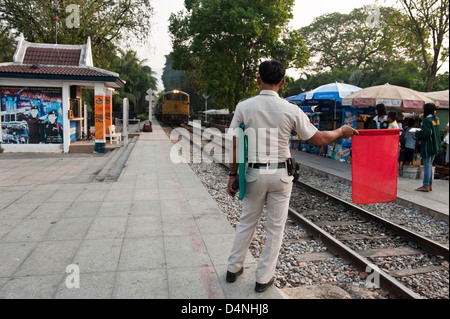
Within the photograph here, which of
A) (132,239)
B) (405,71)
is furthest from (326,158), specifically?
(405,71)

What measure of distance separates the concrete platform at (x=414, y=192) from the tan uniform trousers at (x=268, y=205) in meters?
3.68

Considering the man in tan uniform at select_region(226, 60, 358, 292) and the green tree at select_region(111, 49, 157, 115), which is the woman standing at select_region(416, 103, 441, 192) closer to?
the man in tan uniform at select_region(226, 60, 358, 292)

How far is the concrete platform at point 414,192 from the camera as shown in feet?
21.7

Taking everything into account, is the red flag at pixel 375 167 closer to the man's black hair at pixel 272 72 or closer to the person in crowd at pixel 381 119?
the man's black hair at pixel 272 72

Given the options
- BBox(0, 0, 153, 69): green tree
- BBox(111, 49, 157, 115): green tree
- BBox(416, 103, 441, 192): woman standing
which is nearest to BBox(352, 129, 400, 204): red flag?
BBox(416, 103, 441, 192): woman standing

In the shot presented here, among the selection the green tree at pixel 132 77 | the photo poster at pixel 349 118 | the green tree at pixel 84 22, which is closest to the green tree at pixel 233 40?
the green tree at pixel 84 22

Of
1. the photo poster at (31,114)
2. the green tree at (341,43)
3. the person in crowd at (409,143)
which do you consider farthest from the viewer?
the green tree at (341,43)

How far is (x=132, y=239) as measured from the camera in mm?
4629

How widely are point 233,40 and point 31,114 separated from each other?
15237mm

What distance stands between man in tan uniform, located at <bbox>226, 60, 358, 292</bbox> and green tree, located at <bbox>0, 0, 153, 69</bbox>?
19.5 meters

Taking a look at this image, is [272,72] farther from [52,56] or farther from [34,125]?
[52,56]

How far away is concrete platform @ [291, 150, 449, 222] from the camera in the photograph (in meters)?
6.61

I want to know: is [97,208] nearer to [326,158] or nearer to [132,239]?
[132,239]

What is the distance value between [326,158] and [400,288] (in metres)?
11.1
